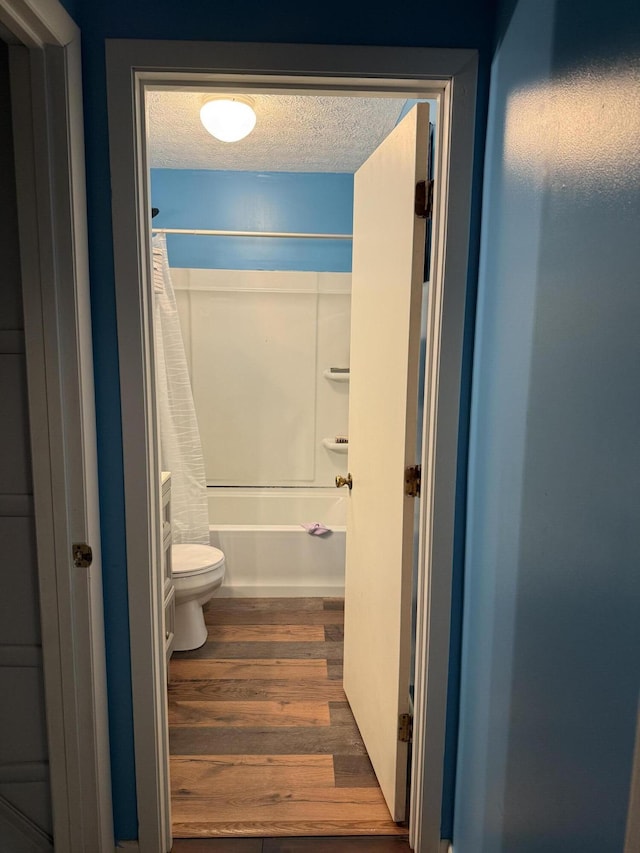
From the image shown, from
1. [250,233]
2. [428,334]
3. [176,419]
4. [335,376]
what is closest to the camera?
[428,334]

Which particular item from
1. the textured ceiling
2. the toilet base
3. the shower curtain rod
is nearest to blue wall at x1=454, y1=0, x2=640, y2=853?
the textured ceiling

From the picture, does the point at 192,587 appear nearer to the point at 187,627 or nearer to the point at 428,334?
the point at 187,627

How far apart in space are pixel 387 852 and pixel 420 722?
0.42 meters

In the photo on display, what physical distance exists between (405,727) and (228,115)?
8.05ft

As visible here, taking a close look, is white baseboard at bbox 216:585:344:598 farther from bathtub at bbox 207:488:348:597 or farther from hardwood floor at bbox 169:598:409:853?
hardwood floor at bbox 169:598:409:853

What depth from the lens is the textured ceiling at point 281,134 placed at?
7.88 feet

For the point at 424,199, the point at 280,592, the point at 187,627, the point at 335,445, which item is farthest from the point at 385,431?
the point at 335,445

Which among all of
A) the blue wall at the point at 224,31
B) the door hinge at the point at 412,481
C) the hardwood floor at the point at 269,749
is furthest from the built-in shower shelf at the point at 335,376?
the blue wall at the point at 224,31

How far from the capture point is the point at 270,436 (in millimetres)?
3799

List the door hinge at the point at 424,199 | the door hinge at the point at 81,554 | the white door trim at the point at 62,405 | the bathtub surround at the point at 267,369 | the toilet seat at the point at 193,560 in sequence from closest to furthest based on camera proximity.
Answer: the white door trim at the point at 62,405
the door hinge at the point at 81,554
the door hinge at the point at 424,199
the toilet seat at the point at 193,560
the bathtub surround at the point at 267,369

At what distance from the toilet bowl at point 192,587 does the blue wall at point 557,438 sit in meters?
1.48

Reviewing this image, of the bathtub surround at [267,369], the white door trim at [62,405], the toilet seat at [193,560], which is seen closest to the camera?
the white door trim at [62,405]

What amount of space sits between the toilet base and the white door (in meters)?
0.86

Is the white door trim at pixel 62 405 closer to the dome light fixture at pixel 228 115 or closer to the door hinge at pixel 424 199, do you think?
the door hinge at pixel 424 199
